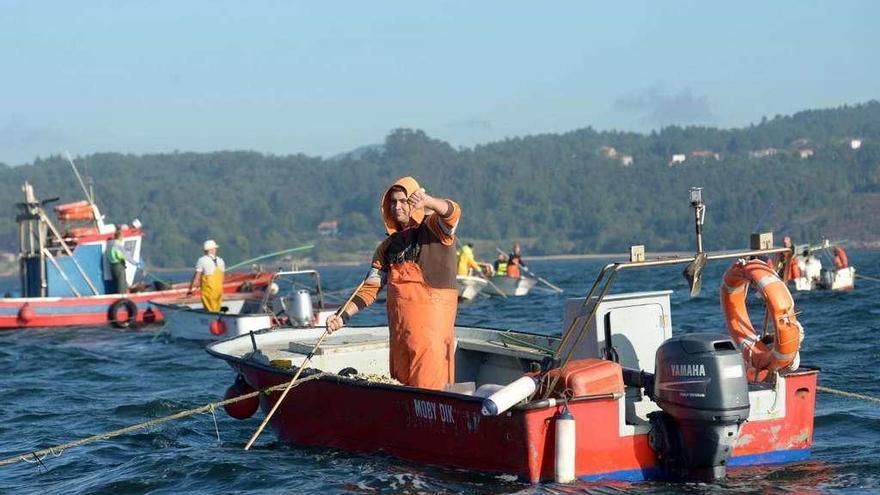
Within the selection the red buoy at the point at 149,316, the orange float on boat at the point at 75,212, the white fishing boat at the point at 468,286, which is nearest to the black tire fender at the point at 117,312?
the red buoy at the point at 149,316

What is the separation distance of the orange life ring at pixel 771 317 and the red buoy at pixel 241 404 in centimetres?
465

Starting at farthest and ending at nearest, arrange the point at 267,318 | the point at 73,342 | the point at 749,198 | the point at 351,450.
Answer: the point at 749,198 → the point at 73,342 → the point at 267,318 → the point at 351,450

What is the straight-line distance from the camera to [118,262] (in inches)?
1186

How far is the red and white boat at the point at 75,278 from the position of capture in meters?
28.6

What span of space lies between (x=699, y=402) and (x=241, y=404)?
5.16 meters

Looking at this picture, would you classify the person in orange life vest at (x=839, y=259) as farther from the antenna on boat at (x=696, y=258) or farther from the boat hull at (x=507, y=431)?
the antenna on boat at (x=696, y=258)

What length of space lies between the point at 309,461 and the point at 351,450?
0.40 m

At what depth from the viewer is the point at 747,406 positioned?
9.55 meters

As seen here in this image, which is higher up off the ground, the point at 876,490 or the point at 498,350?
the point at 498,350

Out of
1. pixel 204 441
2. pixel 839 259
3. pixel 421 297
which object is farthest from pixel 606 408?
pixel 839 259

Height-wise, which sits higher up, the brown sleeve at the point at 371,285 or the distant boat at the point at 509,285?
the brown sleeve at the point at 371,285

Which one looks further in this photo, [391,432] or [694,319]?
[694,319]

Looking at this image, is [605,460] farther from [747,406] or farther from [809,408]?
[809,408]

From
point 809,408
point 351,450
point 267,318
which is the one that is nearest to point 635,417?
point 809,408
